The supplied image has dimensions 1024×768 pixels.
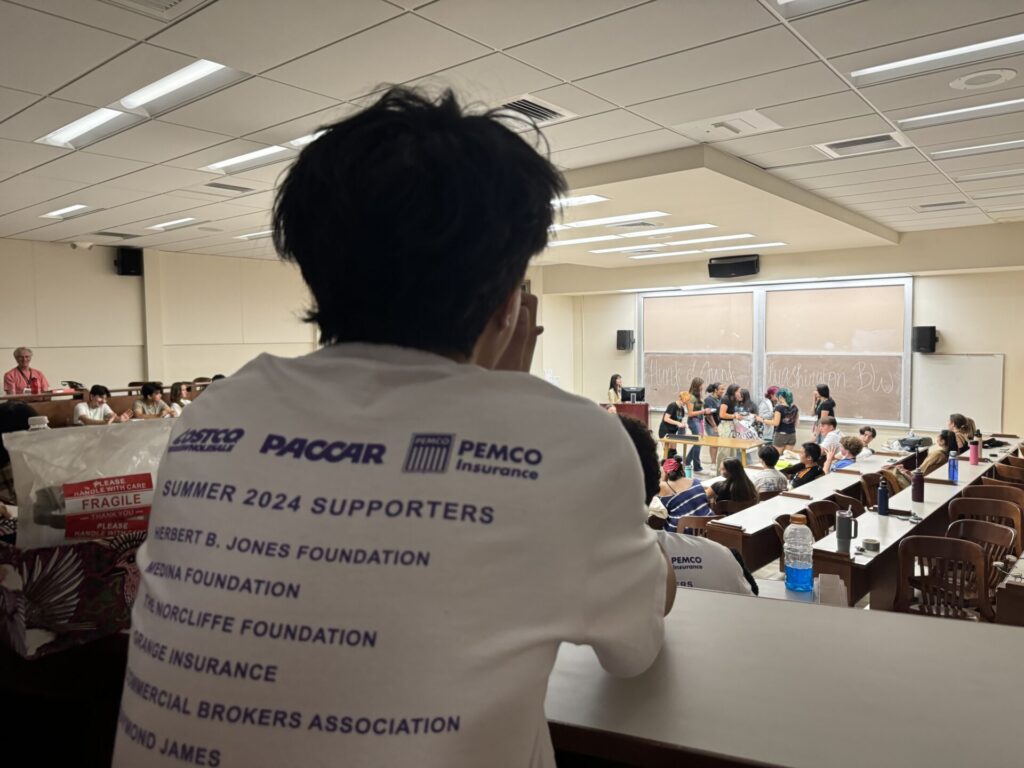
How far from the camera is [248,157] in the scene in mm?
5594

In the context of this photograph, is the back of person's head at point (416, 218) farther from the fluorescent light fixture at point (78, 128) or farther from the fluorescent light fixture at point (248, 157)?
the fluorescent light fixture at point (248, 157)

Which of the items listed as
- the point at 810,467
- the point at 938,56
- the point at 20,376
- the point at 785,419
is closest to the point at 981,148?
the point at 938,56

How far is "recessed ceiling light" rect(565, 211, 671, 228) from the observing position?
737cm

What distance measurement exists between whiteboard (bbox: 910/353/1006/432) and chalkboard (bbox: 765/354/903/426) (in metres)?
0.30

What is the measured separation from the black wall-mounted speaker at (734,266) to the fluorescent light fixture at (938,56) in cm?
783

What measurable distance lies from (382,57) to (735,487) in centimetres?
403

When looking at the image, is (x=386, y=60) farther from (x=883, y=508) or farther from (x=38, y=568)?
(x=883, y=508)

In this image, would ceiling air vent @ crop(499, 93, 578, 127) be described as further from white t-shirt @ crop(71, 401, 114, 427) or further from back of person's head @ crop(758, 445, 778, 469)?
white t-shirt @ crop(71, 401, 114, 427)

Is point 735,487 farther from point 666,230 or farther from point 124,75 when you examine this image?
point 124,75

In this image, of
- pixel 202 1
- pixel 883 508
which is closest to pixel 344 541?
pixel 202 1

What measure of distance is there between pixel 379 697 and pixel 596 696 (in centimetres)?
42

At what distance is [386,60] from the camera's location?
11.7 feet

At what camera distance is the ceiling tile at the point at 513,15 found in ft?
9.70

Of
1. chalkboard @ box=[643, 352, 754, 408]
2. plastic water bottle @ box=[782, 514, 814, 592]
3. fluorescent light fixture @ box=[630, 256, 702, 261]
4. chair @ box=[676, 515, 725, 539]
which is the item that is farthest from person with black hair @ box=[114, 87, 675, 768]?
chalkboard @ box=[643, 352, 754, 408]
